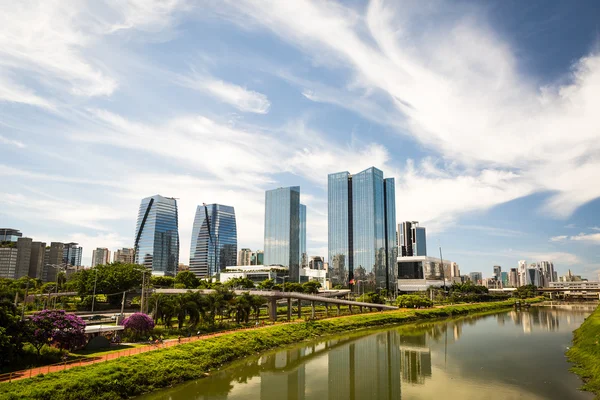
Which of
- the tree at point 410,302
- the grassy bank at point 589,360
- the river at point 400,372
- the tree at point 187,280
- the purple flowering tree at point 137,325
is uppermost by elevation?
the tree at point 187,280

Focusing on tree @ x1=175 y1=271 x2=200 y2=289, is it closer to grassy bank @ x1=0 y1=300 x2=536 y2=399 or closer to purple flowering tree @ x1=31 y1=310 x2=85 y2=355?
grassy bank @ x1=0 y1=300 x2=536 y2=399

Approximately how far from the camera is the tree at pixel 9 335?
1404 inches

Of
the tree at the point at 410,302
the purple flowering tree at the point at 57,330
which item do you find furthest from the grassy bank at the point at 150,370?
the tree at the point at 410,302

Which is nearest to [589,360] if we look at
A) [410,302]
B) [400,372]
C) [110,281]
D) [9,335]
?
[400,372]

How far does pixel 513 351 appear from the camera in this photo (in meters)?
61.7

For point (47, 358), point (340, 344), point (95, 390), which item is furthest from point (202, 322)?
point (95, 390)

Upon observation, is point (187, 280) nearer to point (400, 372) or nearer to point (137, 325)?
point (137, 325)

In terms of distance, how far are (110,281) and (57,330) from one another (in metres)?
48.2

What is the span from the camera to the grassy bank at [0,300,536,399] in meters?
31.8

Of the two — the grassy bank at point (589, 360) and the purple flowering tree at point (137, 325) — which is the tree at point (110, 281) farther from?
the grassy bank at point (589, 360)

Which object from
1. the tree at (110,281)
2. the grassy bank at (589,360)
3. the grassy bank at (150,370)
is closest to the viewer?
the grassy bank at (150,370)

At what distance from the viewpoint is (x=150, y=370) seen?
40.2 m

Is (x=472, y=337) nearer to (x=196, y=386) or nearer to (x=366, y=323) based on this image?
(x=366, y=323)

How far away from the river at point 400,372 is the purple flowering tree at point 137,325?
12.2 metres
